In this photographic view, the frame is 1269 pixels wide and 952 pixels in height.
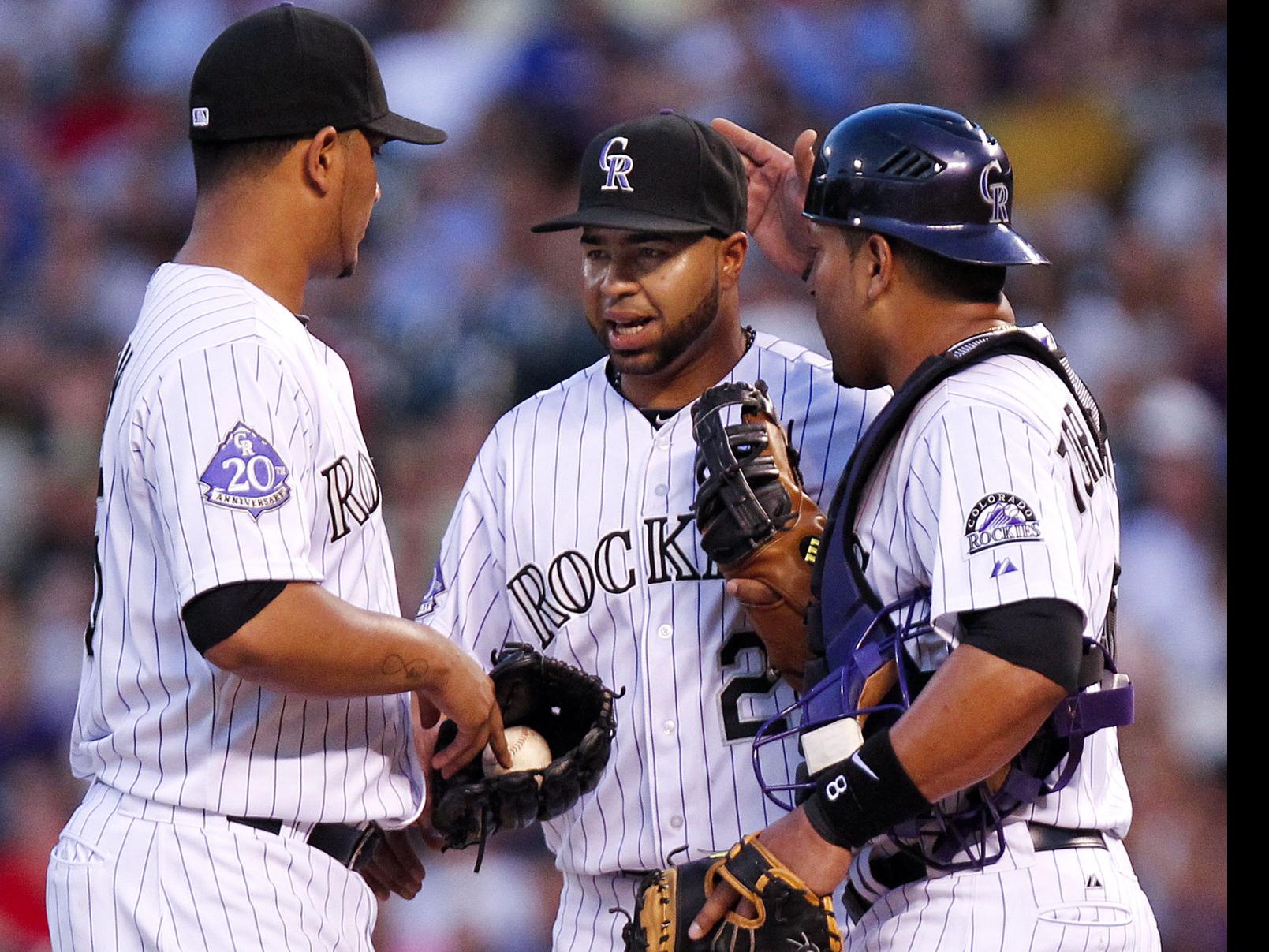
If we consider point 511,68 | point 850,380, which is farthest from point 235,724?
point 511,68

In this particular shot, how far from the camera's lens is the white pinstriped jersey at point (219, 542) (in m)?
2.15

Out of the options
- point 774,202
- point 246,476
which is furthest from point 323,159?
point 774,202

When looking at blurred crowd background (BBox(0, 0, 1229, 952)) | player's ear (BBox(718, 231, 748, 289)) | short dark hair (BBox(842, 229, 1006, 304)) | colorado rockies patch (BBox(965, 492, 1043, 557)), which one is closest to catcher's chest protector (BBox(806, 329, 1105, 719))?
short dark hair (BBox(842, 229, 1006, 304))

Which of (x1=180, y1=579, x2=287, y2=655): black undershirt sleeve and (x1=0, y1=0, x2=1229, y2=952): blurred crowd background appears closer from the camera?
(x1=180, y1=579, x2=287, y2=655): black undershirt sleeve

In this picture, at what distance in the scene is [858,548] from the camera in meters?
2.36

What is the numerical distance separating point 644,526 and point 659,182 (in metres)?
0.65

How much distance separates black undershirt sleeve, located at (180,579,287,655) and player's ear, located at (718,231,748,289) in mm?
1248

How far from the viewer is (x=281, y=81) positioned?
7.86 feet

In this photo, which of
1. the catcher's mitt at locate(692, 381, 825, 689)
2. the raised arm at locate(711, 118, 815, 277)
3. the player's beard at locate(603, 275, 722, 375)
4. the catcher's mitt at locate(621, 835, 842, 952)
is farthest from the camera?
the raised arm at locate(711, 118, 815, 277)

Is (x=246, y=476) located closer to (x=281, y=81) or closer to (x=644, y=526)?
(x=281, y=81)

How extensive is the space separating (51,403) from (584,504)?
3.85 metres

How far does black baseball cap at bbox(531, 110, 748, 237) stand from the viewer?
2902mm

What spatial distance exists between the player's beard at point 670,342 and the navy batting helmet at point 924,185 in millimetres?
493

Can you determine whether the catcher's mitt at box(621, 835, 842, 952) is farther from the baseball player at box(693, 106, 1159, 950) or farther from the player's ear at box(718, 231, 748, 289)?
the player's ear at box(718, 231, 748, 289)
